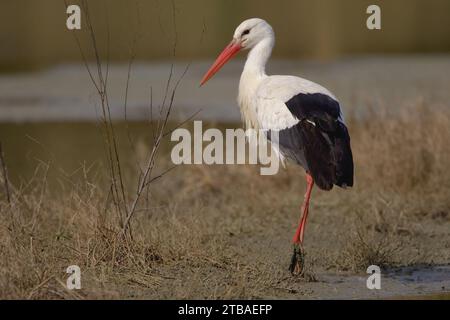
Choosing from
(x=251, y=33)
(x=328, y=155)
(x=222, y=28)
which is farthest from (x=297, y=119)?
(x=222, y=28)

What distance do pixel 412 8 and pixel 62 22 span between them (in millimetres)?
8517

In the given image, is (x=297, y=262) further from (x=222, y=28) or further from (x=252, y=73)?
(x=222, y=28)

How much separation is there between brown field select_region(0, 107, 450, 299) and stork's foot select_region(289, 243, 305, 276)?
0.09 metres

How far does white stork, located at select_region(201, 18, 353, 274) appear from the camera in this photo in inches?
259

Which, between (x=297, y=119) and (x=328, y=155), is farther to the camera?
(x=297, y=119)

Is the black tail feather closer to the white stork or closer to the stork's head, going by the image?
the white stork

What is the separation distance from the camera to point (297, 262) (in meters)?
6.77

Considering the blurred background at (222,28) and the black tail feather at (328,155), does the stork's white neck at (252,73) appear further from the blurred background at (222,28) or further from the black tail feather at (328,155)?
the blurred background at (222,28)

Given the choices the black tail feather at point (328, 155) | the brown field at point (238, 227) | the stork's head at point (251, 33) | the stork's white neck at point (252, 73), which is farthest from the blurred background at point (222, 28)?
the black tail feather at point (328, 155)

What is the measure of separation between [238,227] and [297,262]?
4.77 feet
